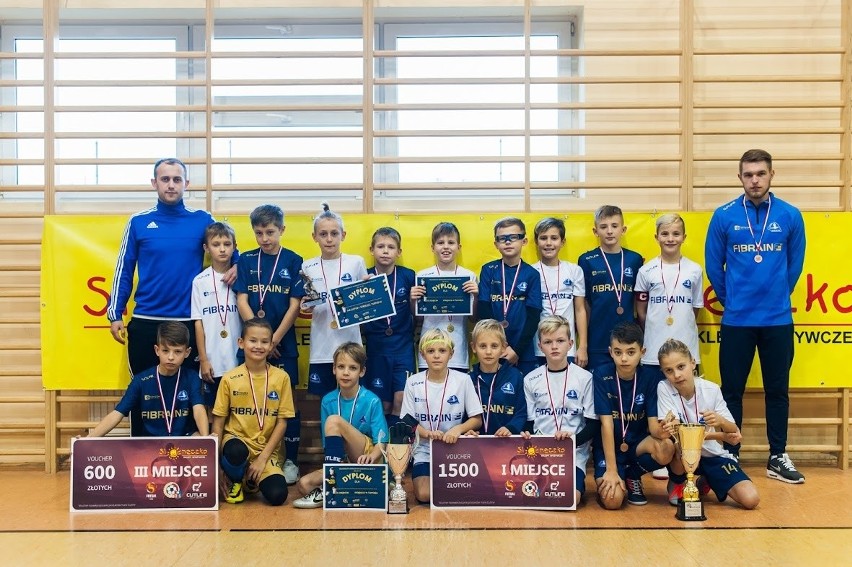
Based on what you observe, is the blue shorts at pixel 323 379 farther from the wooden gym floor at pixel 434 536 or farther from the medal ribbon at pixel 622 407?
the medal ribbon at pixel 622 407

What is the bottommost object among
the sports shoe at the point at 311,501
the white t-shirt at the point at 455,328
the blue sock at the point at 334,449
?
the sports shoe at the point at 311,501

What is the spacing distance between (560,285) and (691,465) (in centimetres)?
140

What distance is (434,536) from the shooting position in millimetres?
3570

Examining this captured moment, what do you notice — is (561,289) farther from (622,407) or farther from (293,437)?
(293,437)

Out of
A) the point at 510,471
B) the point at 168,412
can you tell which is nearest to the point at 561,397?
the point at 510,471

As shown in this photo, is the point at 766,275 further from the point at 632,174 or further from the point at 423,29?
the point at 423,29

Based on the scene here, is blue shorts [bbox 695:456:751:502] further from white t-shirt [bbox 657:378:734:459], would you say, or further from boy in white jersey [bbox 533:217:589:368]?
boy in white jersey [bbox 533:217:589:368]

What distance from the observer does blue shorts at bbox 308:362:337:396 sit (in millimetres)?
4754

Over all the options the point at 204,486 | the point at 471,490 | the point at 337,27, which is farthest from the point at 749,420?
the point at 337,27

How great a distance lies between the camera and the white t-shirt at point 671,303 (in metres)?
4.73

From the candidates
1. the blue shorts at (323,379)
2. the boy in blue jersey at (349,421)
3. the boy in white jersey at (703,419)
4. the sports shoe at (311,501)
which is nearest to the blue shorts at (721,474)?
the boy in white jersey at (703,419)

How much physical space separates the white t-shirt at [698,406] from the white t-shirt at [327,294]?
71.8 inches

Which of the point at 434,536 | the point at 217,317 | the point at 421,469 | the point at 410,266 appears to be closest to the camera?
the point at 434,536

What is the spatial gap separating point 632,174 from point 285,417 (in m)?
2.97
